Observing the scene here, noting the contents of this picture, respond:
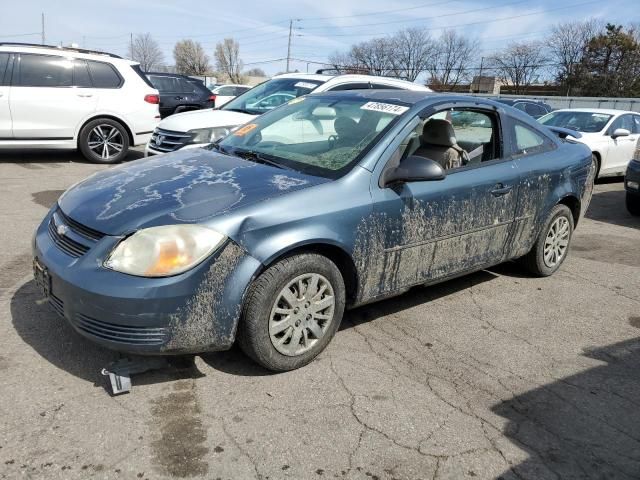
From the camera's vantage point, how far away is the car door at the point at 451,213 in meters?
3.59

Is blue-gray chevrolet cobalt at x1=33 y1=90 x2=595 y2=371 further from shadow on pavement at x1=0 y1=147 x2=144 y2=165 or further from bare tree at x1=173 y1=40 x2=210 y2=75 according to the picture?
bare tree at x1=173 y1=40 x2=210 y2=75

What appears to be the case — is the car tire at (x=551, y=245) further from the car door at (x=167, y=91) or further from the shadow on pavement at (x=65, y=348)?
the car door at (x=167, y=91)

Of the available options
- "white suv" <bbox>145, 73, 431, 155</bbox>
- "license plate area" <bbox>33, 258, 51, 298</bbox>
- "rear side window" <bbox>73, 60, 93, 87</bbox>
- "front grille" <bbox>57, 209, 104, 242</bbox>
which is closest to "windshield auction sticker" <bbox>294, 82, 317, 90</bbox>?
"white suv" <bbox>145, 73, 431, 155</bbox>

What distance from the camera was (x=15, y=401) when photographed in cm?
279

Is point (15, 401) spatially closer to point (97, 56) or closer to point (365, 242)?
point (365, 242)

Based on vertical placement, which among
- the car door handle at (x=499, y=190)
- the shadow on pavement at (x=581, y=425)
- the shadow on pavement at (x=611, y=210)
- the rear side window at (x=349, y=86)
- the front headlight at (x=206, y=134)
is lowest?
the shadow on pavement at (x=581, y=425)

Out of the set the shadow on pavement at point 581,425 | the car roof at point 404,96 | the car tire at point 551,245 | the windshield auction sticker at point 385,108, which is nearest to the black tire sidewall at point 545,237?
the car tire at point 551,245

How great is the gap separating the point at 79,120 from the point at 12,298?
253 inches

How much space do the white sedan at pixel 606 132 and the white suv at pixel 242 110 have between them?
4020 mm

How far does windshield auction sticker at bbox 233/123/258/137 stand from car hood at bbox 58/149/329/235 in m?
0.65

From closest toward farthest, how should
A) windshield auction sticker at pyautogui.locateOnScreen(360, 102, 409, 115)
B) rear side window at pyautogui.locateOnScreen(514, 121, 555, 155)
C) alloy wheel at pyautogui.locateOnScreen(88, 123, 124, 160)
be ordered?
windshield auction sticker at pyautogui.locateOnScreen(360, 102, 409, 115)
rear side window at pyautogui.locateOnScreen(514, 121, 555, 155)
alloy wheel at pyautogui.locateOnScreen(88, 123, 124, 160)

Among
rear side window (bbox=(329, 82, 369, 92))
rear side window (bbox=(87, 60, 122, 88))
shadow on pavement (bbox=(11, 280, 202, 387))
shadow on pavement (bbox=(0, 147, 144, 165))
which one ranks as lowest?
shadow on pavement (bbox=(0, 147, 144, 165))

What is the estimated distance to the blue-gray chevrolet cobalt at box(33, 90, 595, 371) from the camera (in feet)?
9.22

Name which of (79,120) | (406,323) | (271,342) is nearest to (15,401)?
(271,342)
